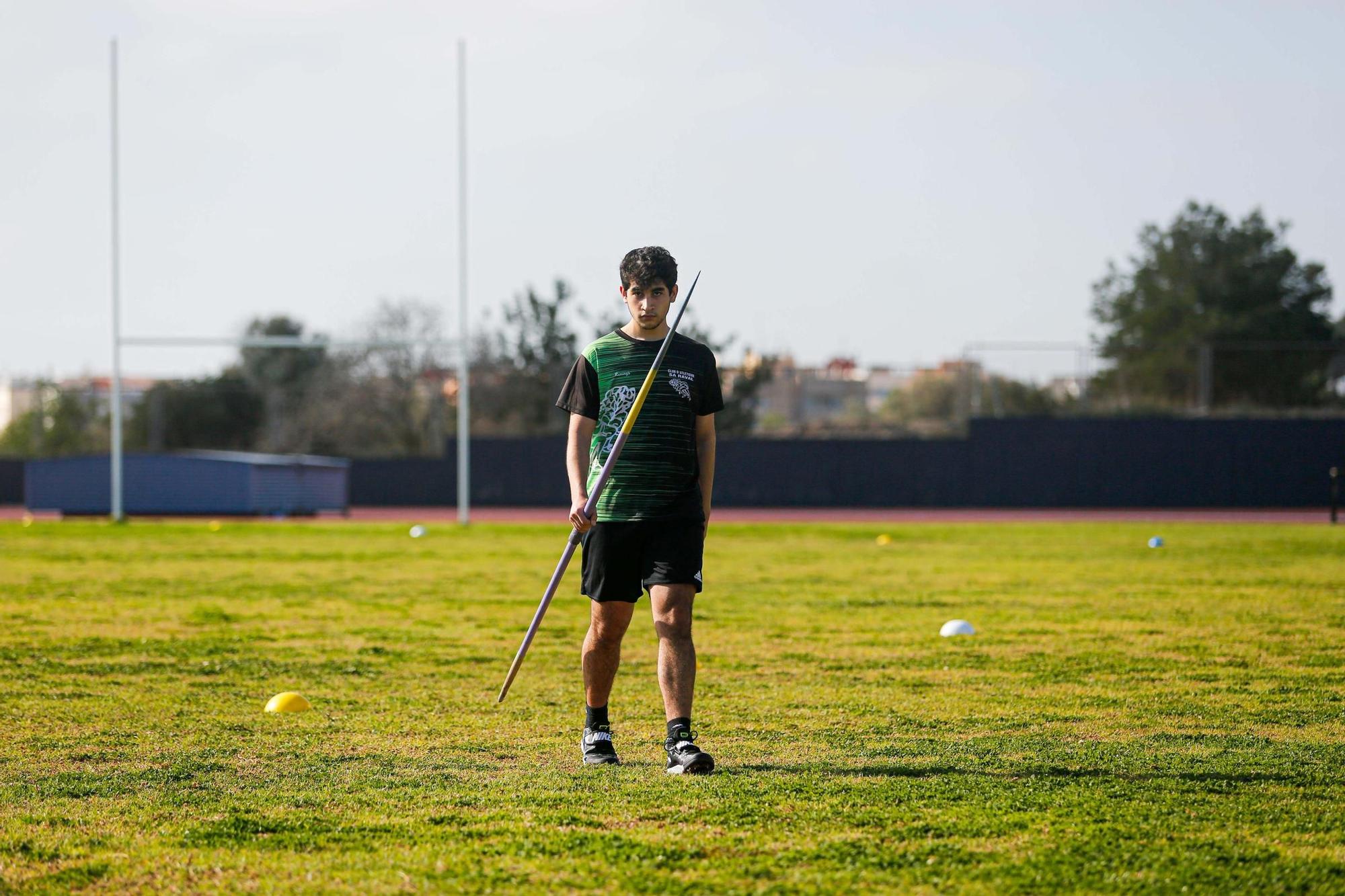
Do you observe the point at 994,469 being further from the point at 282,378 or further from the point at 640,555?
the point at 640,555

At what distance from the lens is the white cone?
31.1 feet

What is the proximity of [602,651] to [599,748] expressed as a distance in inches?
13.4

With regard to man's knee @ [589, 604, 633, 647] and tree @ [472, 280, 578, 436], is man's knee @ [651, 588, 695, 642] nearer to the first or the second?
man's knee @ [589, 604, 633, 647]

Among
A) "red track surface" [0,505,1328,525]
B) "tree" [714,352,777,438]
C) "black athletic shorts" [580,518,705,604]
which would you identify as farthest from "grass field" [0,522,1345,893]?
"tree" [714,352,777,438]

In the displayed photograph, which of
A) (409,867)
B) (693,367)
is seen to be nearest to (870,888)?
(409,867)

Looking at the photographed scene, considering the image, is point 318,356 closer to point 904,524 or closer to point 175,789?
point 904,524

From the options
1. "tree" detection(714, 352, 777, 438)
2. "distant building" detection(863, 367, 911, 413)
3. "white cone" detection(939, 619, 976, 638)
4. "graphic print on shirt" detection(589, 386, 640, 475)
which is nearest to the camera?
"graphic print on shirt" detection(589, 386, 640, 475)

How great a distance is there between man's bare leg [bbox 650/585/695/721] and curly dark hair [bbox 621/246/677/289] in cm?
105

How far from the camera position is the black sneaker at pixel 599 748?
5344mm

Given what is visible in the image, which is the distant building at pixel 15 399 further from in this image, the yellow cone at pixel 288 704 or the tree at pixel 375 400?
the yellow cone at pixel 288 704

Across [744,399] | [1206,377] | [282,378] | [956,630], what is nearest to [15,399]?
[282,378]

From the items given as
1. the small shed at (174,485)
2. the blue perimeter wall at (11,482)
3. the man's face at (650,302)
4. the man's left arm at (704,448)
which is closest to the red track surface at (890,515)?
the small shed at (174,485)

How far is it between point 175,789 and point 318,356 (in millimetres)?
43197

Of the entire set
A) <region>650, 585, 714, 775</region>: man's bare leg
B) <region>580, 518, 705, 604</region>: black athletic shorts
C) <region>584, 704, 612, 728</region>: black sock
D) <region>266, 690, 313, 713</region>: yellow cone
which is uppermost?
<region>580, 518, 705, 604</region>: black athletic shorts
